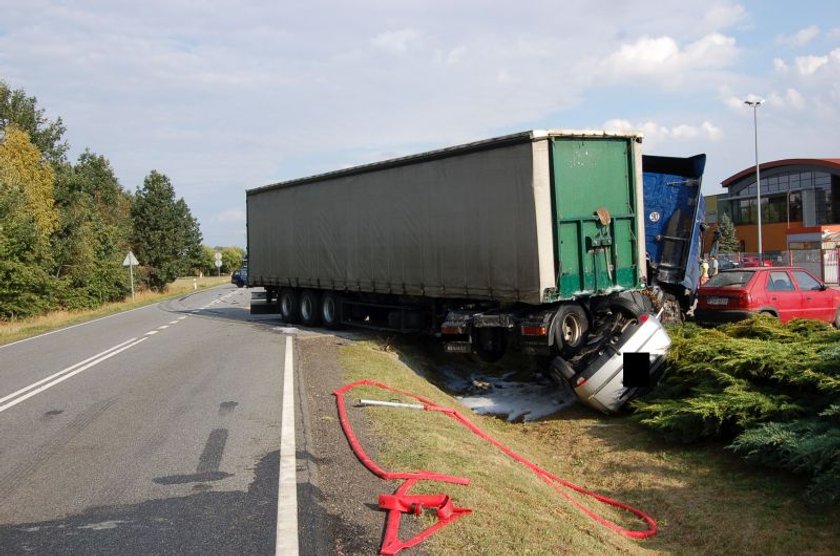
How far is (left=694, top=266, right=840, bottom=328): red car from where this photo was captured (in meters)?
13.4

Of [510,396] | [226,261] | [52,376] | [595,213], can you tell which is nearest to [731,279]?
[595,213]

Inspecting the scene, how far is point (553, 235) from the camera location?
11102 millimetres

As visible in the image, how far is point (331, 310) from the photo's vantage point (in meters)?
18.3

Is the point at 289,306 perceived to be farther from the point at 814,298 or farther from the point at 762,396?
the point at 762,396

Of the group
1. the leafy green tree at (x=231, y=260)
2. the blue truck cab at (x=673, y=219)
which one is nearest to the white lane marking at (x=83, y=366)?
the blue truck cab at (x=673, y=219)

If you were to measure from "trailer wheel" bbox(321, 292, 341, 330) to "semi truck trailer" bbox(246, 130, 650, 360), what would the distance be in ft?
8.21

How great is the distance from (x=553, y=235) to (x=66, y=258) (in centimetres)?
3690

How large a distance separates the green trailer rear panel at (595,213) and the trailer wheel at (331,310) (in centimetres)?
Answer: 794

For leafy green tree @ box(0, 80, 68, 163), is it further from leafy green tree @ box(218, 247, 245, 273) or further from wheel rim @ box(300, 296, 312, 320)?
leafy green tree @ box(218, 247, 245, 273)

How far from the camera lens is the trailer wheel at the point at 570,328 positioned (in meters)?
11.2

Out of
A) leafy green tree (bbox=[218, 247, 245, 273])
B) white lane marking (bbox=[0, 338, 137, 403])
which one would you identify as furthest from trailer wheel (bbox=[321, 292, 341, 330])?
leafy green tree (bbox=[218, 247, 245, 273])

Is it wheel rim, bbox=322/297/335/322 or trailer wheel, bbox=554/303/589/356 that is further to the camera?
wheel rim, bbox=322/297/335/322

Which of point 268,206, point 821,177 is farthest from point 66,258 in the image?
point 821,177

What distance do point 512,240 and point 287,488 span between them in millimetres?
6880
